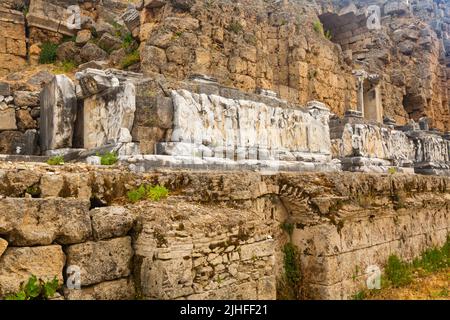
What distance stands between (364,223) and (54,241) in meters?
4.99

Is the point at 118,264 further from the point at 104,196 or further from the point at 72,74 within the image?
the point at 72,74

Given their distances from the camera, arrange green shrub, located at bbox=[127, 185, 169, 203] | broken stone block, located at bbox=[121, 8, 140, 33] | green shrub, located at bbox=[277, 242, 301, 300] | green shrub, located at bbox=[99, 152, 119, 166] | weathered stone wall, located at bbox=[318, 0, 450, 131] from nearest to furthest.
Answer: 1. green shrub, located at bbox=[127, 185, 169, 203]
2. green shrub, located at bbox=[99, 152, 119, 166]
3. green shrub, located at bbox=[277, 242, 301, 300]
4. broken stone block, located at bbox=[121, 8, 140, 33]
5. weathered stone wall, located at bbox=[318, 0, 450, 131]

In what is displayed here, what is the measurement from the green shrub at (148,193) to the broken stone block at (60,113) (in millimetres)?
3252

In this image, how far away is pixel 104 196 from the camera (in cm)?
405

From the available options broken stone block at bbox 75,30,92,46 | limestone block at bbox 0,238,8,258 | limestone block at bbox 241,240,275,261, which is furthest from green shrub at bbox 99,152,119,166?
broken stone block at bbox 75,30,92,46

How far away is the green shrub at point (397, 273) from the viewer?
22.6 feet

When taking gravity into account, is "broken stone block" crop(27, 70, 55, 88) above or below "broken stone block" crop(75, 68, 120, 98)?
above

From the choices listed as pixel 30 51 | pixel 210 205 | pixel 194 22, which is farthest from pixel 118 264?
pixel 30 51

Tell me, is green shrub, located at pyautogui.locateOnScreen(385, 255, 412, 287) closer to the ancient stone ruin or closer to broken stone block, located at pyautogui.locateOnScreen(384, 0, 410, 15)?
the ancient stone ruin

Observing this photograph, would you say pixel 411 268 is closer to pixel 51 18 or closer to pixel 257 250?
pixel 257 250

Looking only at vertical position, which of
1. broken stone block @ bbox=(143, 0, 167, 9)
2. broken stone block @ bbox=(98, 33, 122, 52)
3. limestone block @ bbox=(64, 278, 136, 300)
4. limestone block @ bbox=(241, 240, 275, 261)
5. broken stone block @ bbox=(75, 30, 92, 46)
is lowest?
limestone block @ bbox=(64, 278, 136, 300)

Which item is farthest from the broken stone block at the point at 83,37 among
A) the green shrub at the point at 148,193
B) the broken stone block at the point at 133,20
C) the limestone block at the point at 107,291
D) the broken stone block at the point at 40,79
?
the limestone block at the point at 107,291

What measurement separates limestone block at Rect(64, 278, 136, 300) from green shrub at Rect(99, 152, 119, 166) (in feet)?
7.15

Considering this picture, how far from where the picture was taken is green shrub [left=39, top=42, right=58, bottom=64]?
14.9 metres
